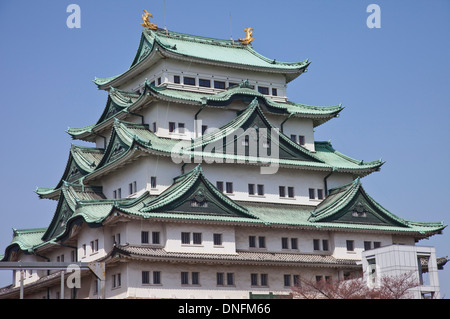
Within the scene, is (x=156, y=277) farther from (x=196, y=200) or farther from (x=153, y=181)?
(x=153, y=181)

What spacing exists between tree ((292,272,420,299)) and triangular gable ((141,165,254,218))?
6.99 metres

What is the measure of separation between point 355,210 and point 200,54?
17.6 meters

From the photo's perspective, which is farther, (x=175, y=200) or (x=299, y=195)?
(x=299, y=195)

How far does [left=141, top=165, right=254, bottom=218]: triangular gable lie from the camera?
45875 millimetres

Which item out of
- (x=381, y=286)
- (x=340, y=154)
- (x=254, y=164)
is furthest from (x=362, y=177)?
(x=381, y=286)

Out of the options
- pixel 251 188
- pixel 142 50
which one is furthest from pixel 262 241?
pixel 142 50

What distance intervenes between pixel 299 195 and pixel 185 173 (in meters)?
9.49

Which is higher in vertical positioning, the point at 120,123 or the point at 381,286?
the point at 120,123

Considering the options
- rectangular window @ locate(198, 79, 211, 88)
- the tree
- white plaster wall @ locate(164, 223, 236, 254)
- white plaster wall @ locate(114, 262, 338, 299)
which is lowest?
the tree

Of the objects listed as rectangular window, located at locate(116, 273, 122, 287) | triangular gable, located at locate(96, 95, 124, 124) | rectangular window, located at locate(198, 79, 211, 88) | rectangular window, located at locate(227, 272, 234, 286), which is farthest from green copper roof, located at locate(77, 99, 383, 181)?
rectangular window, located at locate(116, 273, 122, 287)

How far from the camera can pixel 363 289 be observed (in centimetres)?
4272

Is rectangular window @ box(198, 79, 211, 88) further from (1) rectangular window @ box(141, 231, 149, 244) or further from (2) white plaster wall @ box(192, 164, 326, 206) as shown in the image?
(1) rectangular window @ box(141, 231, 149, 244)

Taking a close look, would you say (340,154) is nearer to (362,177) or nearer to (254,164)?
(362,177)

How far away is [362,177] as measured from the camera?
56656mm
